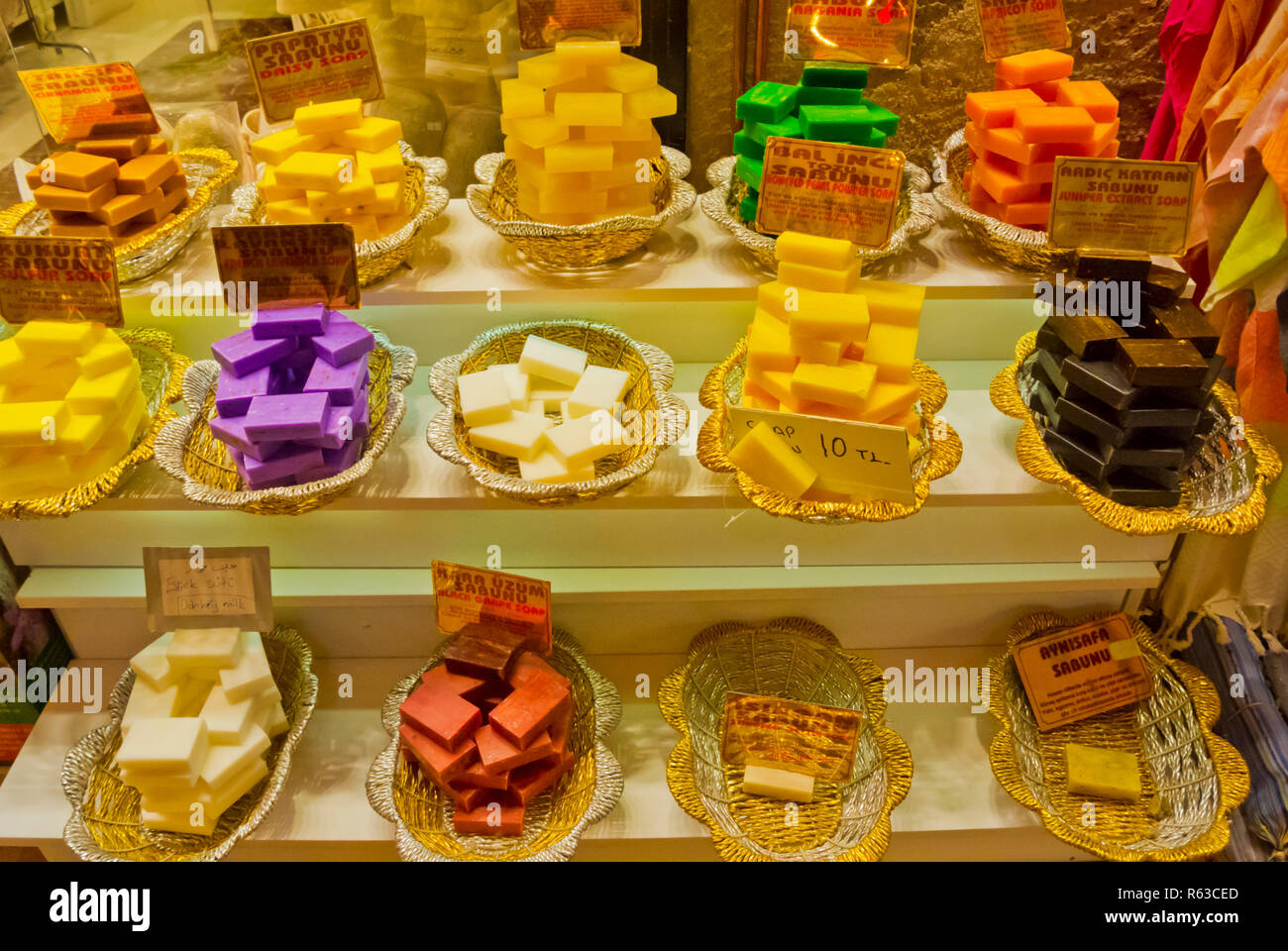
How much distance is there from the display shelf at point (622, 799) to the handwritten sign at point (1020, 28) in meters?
1.37

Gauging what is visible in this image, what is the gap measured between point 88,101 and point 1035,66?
190cm

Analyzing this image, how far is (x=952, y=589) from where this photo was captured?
1.93 m

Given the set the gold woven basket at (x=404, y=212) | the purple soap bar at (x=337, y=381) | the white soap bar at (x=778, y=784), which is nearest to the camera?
the purple soap bar at (x=337, y=381)

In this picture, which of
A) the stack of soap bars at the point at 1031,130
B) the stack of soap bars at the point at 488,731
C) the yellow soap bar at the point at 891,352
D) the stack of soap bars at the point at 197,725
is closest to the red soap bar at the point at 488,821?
the stack of soap bars at the point at 488,731

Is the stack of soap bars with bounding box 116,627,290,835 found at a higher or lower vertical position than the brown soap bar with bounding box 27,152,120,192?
lower

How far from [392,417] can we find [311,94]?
0.70 meters

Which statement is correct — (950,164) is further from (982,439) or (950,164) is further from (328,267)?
(328,267)

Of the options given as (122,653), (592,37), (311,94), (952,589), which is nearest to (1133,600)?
(952,589)

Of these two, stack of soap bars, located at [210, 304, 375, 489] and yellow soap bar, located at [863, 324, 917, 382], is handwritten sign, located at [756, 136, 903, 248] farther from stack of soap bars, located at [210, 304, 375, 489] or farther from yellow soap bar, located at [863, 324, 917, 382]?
stack of soap bars, located at [210, 304, 375, 489]

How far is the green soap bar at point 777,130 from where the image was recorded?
174 centimetres

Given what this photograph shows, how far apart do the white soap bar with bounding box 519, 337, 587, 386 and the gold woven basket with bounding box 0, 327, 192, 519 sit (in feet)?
2.17

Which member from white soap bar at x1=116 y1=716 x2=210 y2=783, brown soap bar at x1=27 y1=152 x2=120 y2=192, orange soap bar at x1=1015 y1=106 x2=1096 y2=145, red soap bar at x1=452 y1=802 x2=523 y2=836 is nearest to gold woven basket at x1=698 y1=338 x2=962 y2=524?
orange soap bar at x1=1015 y1=106 x2=1096 y2=145

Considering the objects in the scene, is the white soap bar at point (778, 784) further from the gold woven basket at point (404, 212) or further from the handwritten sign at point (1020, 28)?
the handwritten sign at point (1020, 28)

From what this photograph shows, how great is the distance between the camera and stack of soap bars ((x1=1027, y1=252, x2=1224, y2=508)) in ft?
4.90
